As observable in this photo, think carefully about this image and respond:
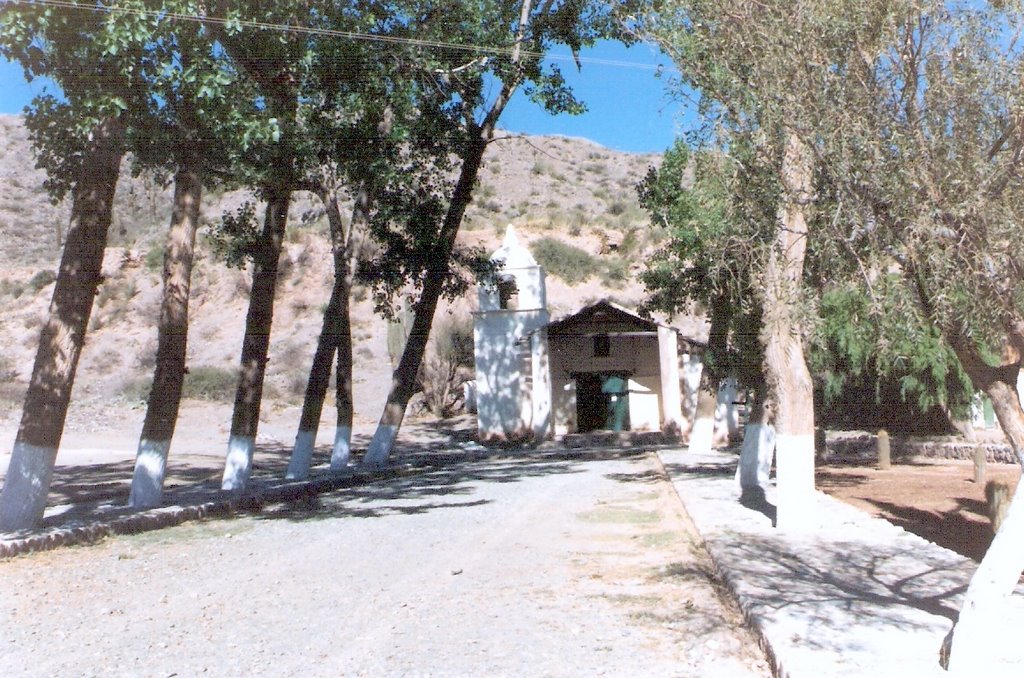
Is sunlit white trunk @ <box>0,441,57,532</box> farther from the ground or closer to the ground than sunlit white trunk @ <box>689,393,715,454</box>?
closer to the ground

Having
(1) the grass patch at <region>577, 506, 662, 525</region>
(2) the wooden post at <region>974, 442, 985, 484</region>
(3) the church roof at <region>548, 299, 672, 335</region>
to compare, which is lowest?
(1) the grass patch at <region>577, 506, 662, 525</region>

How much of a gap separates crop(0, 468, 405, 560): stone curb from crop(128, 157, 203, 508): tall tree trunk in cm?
68

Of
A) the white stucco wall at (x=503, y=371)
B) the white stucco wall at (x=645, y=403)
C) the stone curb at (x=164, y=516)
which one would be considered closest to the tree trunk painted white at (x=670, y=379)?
the white stucco wall at (x=645, y=403)

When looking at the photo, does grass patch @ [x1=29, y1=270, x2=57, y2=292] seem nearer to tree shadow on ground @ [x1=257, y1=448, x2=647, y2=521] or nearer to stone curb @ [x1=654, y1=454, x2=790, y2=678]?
tree shadow on ground @ [x1=257, y1=448, x2=647, y2=521]

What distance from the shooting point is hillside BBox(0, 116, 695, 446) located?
1873 inches

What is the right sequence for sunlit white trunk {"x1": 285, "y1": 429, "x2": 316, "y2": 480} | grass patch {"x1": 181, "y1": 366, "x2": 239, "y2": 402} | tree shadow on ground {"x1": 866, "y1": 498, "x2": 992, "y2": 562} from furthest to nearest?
grass patch {"x1": 181, "y1": 366, "x2": 239, "y2": 402}, sunlit white trunk {"x1": 285, "y1": 429, "x2": 316, "y2": 480}, tree shadow on ground {"x1": 866, "y1": 498, "x2": 992, "y2": 562}

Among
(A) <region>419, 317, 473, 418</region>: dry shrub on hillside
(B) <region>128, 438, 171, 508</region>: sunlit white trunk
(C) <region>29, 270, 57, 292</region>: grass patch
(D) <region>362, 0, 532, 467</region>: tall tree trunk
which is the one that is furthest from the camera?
(C) <region>29, 270, 57, 292</region>: grass patch

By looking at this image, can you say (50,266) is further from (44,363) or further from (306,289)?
(44,363)

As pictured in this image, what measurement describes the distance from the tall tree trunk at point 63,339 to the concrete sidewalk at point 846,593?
7872mm

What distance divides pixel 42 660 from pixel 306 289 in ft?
172

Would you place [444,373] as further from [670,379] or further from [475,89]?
[475,89]

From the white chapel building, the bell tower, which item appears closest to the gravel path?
the white chapel building

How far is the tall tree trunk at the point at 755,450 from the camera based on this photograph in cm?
1636

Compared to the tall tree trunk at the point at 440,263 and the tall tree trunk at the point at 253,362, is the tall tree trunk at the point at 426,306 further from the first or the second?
the tall tree trunk at the point at 253,362
